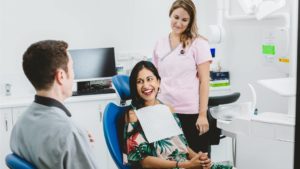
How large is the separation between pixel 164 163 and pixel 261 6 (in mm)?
1573

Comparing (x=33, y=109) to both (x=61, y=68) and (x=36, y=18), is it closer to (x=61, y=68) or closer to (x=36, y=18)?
(x=61, y=68)

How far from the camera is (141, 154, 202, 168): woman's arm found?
1.97 metres

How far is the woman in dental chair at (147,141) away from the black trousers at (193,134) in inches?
12.8

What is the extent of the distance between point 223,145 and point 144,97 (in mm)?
1633

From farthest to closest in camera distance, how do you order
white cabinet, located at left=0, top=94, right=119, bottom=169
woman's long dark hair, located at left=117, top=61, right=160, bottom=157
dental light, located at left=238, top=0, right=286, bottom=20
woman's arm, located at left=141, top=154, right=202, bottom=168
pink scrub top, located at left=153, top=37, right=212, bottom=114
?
white cabinet, located at left=0, top=94, right=119, bottom=169
dental light, located at left=238, top=0, right=286, bottom=20
pink scrub top, located at left=153, top=37, right=212, bottom=114
woman's long dark hair, located at left=117, top=61, right=160, bottom=157
woman's arm, located at left=141, top=154, right=202, bottom=168

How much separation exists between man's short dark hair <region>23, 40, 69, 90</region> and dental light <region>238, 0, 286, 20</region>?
6.31 ft

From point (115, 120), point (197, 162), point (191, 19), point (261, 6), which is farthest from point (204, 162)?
point (261, 6)

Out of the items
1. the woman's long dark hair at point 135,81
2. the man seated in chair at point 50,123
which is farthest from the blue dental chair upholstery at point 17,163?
the woman's long dark hair at point 135,81

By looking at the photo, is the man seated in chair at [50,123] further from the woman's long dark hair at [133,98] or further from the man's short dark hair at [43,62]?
the woman's long dark hair at [133,98]

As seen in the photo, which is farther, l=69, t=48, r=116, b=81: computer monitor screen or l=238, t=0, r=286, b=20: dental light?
l=69, t=48, r=116, b=81: computer monitor screen

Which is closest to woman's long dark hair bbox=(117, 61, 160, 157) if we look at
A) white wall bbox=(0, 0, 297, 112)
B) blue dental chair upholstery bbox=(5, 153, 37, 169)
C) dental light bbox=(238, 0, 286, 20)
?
blue dental chair upholstery bbox=(5, 153, 37, 169)

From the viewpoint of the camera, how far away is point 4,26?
3510mm

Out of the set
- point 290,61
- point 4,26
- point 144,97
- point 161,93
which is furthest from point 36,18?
point 290,61

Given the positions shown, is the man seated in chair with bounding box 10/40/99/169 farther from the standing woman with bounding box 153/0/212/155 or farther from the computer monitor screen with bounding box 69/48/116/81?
the computer monitor screen with bounding box 69/48/116/81
